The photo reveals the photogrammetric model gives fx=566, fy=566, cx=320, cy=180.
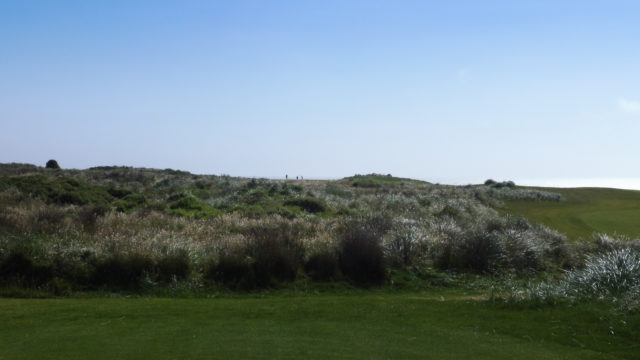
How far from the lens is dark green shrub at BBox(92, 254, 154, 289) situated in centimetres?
1499

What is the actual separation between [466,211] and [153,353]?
27284 mm

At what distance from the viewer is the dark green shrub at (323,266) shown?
54.9 feet

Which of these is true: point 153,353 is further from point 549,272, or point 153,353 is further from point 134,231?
point 549,272

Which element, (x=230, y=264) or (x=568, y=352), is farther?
(x=230, y=264)

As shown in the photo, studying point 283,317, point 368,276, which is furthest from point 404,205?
point 283,317

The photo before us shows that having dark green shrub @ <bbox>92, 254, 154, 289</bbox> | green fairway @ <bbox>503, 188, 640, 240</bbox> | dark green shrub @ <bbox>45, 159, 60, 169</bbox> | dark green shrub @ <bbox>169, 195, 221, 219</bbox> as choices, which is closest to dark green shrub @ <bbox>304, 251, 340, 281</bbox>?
dark green shrub @ <bbox>92, 254, 154, 289</bbox>

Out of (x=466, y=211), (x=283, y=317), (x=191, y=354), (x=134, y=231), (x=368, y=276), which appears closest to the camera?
(x=191, y=354)

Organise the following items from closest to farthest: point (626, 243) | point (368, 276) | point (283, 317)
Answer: point (283, 317)
point (368, 276)
point (626, 243)

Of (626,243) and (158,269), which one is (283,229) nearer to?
(158,269)

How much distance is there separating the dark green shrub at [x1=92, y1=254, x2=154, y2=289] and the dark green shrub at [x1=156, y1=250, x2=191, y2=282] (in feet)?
0.96

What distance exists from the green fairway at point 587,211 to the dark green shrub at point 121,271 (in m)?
20.4

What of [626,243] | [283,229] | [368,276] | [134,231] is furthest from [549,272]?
[134,231]

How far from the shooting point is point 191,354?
7.60m

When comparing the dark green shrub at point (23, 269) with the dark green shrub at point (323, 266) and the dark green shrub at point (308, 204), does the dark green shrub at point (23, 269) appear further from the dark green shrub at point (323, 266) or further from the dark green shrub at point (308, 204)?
the dark green shrub at point (308, 204)
